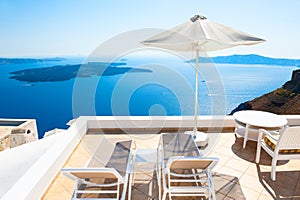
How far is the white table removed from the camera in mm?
3385

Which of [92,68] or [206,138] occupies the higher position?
[92,68]

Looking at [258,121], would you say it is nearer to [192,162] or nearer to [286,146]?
[286,146]

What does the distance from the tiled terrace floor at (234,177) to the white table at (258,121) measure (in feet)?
1.45

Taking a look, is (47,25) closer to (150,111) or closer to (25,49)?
(25,49)

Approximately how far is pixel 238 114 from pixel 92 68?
4.07 meters

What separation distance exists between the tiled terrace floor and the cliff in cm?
894

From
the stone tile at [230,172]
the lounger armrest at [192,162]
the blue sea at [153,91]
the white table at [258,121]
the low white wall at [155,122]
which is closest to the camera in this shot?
the lounger armrest at [192,162]

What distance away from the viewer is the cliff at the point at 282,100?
1205cm

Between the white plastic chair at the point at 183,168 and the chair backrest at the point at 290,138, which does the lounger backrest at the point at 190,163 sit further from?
the chair backrest at the point at 290,138

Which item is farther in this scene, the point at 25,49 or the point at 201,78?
the point at 25,49

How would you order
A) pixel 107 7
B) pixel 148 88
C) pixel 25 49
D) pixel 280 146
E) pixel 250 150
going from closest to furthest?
pixel 280 146 → pixel 250 150 → pixel 148 88 → pixel 107 7 → pixel 25 49

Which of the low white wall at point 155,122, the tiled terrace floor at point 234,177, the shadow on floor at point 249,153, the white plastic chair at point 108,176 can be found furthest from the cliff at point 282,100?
the white plastic chair at point 108,176

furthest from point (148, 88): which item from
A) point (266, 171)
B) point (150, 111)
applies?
point (266, 171)

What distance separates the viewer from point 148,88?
21.3 ft
